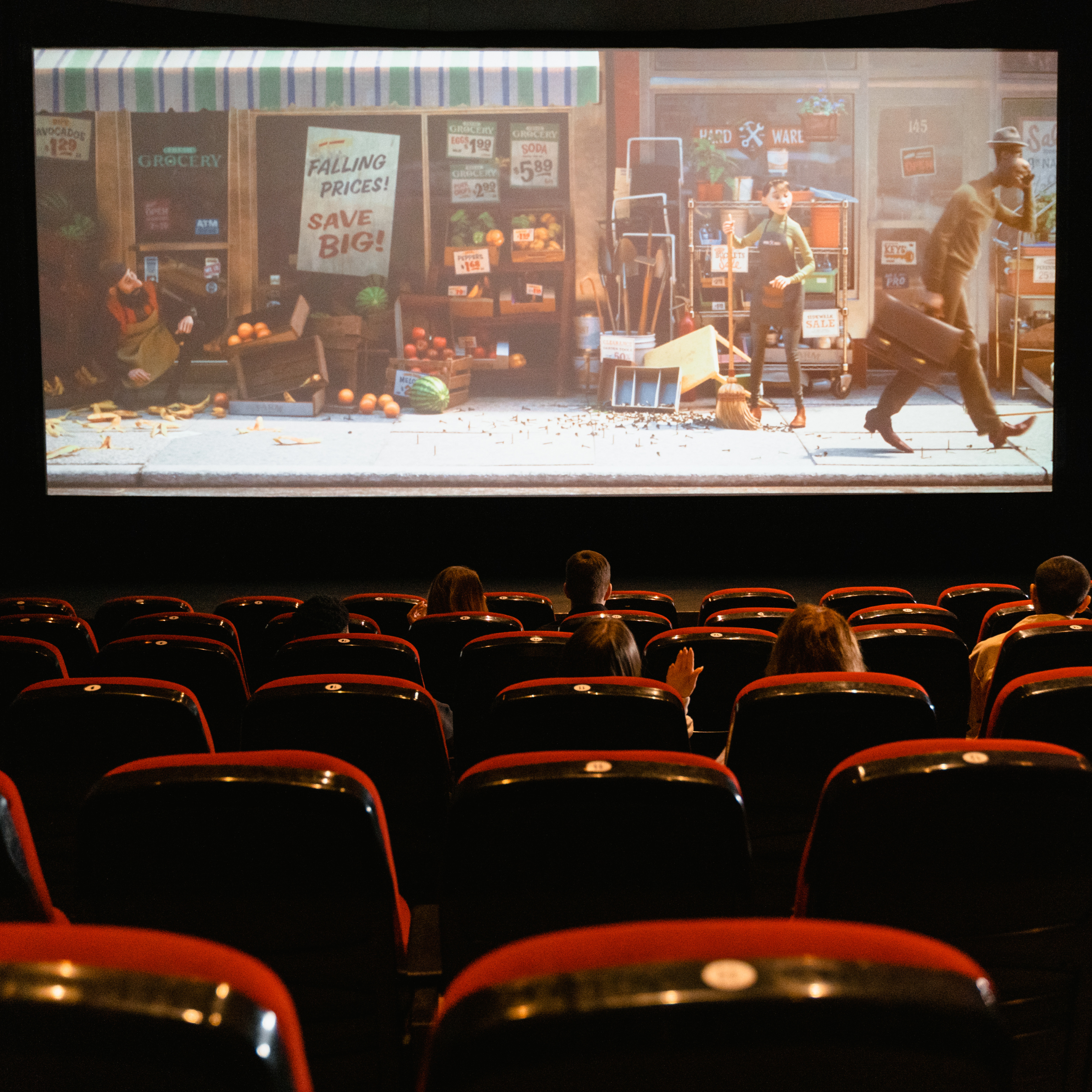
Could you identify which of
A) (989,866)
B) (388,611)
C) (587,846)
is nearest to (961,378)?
(388,611)

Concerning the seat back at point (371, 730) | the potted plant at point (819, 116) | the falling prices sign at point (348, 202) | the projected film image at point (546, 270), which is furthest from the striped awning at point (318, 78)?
the seat back at point (371, 730)

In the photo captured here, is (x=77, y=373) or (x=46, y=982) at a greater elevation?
(x=77, y=373)

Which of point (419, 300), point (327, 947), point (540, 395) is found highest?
point (419, 300)

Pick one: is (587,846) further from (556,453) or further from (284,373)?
(284,373)

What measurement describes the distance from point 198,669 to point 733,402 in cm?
510

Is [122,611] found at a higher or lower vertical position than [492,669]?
lower

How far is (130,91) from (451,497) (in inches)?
138

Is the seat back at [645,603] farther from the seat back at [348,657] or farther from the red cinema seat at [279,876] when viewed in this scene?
the red cinema seat at [279,876]

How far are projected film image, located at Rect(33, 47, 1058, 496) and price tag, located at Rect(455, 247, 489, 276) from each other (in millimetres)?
19

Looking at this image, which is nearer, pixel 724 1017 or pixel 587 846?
pixel 724 1017

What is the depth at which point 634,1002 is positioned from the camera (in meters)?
0.57

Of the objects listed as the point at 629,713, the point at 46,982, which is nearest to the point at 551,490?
the point at 629,713

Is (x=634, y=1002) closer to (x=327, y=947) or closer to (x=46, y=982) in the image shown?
(x=46, y=982)

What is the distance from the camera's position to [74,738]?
1976 mm
